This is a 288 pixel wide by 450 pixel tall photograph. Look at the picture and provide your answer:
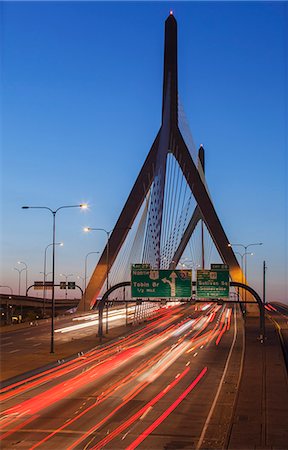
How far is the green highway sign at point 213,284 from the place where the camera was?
50.4m

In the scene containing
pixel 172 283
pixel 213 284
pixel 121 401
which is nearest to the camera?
pixel 121 401

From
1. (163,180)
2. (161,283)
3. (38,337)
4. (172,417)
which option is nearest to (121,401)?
(172,417)

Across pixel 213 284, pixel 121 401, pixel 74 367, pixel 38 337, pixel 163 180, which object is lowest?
pixel 38 337

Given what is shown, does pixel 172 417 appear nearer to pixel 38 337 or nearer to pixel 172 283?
pixel 172 283

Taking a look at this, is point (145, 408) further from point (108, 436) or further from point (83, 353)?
point (83, 353)

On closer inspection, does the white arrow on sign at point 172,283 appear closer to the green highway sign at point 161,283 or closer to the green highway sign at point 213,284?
the green highway sign at point 161,283

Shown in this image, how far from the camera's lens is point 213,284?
166 feet

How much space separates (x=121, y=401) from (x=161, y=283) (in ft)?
87.6

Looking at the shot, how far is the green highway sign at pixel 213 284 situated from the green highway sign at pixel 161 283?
1.35m

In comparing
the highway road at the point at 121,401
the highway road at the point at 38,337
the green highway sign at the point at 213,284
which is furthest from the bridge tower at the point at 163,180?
the highway road at the point at 121,401

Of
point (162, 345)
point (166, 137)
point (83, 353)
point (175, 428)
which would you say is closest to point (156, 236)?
point (166, 137)

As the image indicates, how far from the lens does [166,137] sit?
66625mm

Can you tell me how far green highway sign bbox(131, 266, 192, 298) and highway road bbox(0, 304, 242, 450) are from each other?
26.8ft

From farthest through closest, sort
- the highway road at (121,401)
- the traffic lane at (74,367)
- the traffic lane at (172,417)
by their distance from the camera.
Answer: the traffic lane at (74,367) < the highway road at (121,401) < the traffic lane at (172,417)
